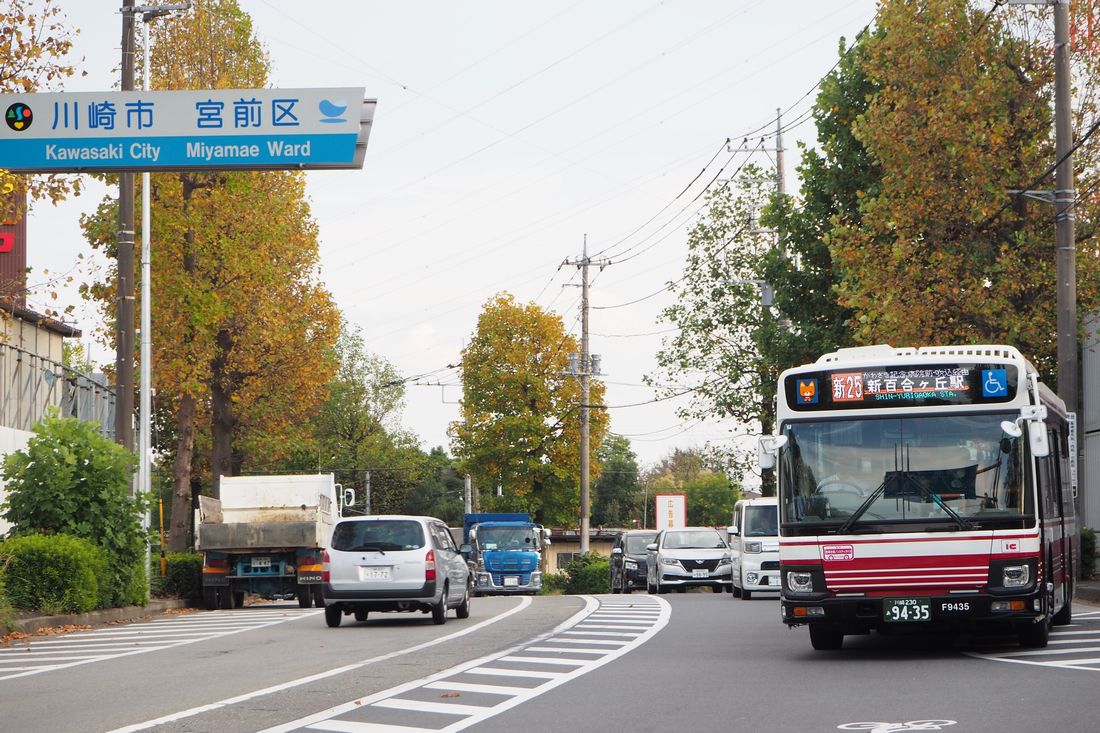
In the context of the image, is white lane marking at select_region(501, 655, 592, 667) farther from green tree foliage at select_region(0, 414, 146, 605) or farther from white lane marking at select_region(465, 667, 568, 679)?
green tree foliage at select_region(0, 414, 146, 605)

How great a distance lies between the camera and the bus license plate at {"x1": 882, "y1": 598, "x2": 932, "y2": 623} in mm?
14391

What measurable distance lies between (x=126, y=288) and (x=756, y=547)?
13.6m

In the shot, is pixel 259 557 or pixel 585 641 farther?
pixel 259 557

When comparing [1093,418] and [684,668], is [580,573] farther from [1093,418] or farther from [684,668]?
[684,668]

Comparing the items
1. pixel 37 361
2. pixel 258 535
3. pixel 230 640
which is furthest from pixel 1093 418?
pixel 37 361

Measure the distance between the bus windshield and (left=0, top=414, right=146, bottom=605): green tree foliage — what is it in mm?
14553

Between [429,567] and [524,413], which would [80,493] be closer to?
[429,567]

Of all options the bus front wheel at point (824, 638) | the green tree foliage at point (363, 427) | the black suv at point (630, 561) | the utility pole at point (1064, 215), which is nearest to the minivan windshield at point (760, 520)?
the utility pole at point (1064, 215)

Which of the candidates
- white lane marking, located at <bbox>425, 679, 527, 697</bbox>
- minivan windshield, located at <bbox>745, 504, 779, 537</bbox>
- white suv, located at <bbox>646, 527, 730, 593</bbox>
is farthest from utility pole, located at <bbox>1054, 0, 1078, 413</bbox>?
white lane marking, located at <bbox>425, 679, 527, 697</bbox>

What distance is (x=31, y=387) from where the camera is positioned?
3709cm

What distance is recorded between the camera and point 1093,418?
32125 millimetres

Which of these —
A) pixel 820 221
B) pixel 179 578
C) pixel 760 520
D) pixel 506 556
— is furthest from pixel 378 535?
pixel 506 556

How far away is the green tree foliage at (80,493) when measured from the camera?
25047 millimetres

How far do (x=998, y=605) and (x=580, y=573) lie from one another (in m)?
40.1
